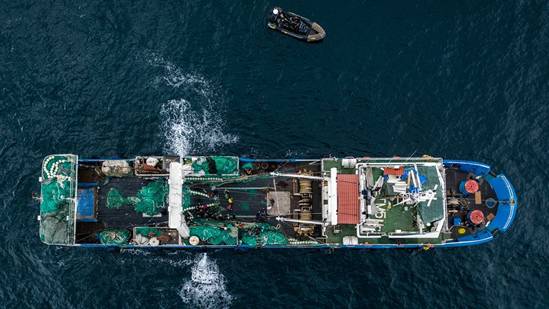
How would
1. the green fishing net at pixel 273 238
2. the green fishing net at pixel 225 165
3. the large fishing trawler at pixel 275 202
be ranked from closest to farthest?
the large fishing trawler at pixel 275 202
the green fishing net at pixel 273 238
the green fishing net at pixel 225 165

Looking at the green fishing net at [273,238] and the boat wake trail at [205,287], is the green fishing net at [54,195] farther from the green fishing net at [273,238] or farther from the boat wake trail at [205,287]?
the green fishing net at [273,238]

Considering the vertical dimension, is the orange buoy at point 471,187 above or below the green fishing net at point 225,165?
below

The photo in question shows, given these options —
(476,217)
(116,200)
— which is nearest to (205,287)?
(116,200)

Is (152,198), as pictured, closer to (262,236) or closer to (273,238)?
(262,236)

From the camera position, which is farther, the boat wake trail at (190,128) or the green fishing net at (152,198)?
the boat wake trail at (190,128)

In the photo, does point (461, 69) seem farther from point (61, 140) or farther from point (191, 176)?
point (61, 140)

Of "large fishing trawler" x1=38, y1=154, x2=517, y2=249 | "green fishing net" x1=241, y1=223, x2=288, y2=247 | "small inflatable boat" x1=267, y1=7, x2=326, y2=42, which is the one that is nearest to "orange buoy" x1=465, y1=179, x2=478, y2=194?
"large fishing trawler" x1=38, y1=154, x2=517, y2=249

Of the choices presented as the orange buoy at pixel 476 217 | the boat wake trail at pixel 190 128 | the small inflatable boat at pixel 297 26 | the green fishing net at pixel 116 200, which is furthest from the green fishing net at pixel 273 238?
the small inflatable boat at pixel 297 26
